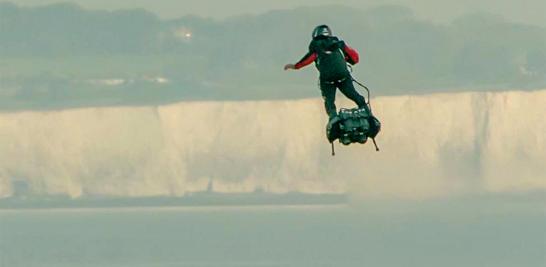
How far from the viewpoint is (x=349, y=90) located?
4382 inches

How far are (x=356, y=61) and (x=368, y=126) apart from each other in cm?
387

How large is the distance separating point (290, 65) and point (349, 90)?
4732 mm

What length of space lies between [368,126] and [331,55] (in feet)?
14.3

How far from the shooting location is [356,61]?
4380 inches

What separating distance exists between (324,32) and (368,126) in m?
5.72

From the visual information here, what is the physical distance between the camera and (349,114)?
362 ft

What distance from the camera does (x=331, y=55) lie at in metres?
110

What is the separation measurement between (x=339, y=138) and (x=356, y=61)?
173 inches

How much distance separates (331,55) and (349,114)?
3360 millimetres

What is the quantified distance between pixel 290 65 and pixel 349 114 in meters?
4.74

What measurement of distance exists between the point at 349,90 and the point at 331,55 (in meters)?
2.44

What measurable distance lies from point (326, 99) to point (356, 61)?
2651 millimetres

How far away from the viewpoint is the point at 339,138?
110438 millimetres
